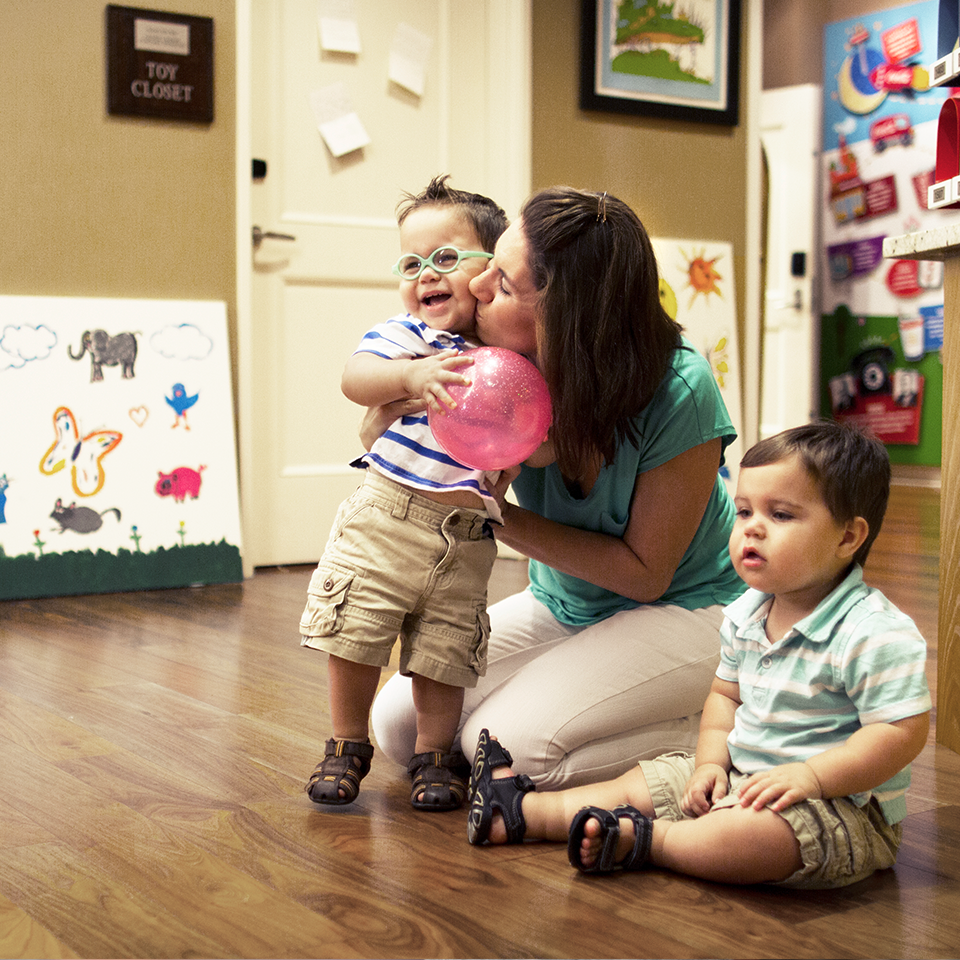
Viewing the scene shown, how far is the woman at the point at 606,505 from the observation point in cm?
136

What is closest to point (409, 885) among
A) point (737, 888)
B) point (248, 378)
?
point (737, 888)

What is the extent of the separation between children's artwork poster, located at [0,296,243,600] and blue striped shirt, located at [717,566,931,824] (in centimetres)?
221

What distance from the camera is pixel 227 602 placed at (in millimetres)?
2961

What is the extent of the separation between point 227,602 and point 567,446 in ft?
5.79

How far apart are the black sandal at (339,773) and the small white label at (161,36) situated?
94.6 inches

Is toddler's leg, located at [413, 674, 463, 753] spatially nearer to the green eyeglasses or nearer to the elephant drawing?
the green eyeglasses

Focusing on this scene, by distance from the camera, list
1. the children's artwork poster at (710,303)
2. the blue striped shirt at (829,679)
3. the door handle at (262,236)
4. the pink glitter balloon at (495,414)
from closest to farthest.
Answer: the blue striped shirt at (829,679), the pink glitter balloon at (495,414), the door handle at (262,236), the children's artwork poster at (710,303)

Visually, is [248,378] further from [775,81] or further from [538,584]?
[775,81]

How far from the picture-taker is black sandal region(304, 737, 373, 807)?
4.62ft

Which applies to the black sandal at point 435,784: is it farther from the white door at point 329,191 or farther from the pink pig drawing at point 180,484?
the white door at point 329,191

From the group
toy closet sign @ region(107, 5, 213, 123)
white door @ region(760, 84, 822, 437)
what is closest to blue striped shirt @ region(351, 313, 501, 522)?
toy closet sign @ region(107, 5, 213, 123)

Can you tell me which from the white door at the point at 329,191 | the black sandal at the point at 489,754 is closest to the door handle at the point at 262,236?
the white door at the point at 329,191

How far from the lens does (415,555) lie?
142 centimetres

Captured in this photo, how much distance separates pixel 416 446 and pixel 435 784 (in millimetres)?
421
